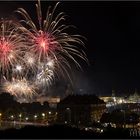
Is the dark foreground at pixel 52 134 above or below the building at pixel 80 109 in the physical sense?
below

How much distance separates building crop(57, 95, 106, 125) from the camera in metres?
72.8

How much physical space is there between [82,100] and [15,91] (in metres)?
33.4

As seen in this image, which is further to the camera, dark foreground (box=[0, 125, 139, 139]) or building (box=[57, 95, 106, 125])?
building (box=[57, 95, 106, 125])

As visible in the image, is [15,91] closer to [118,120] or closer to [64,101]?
[118,120]

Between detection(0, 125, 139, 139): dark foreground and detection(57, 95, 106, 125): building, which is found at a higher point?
detection(57, 95, 106, 125): building

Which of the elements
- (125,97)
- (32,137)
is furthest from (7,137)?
(125,97)

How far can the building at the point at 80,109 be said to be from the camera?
7275 centimetres

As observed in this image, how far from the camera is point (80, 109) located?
76.2m

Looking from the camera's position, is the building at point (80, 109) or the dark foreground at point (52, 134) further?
the building at point (80, 109)

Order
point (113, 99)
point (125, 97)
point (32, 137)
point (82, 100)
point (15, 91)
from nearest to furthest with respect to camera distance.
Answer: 1. point (32, 137)
2. point (15, 91)
3. point (82, 100)
4. point (113, 99)
5. point (125, 97)

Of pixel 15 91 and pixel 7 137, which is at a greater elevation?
pixel 15 91

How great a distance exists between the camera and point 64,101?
80.4 meters

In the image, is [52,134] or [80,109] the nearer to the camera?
[52,134]

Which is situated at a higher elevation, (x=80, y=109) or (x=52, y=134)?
(x=80, y=109)
